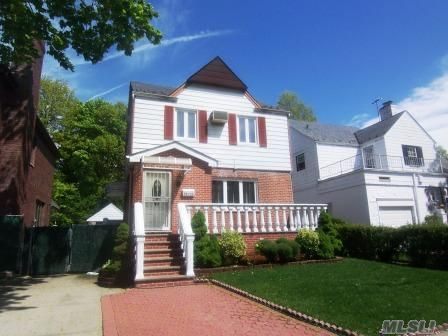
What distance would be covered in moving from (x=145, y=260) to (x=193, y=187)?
13.7ft

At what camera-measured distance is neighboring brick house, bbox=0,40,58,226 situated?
13.4 meters

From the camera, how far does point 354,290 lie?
7.50 metres

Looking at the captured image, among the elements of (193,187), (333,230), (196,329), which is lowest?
(196,329)

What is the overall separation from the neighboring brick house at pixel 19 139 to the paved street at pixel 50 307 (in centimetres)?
384

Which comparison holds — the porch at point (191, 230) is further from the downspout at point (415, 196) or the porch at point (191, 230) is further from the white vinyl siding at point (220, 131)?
the downspout at point (415, 196)

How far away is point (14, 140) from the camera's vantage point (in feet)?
45.3

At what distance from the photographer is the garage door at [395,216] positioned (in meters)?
19.6

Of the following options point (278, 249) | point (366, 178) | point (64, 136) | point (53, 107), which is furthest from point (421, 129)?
point (53, 107)

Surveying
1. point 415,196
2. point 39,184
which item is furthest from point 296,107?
point 39,184

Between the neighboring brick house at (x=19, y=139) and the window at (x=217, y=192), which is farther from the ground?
the neighboring brick house at (x=19, y=139)

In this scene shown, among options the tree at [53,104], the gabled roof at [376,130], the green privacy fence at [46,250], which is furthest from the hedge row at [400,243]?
the tree at [53,104]

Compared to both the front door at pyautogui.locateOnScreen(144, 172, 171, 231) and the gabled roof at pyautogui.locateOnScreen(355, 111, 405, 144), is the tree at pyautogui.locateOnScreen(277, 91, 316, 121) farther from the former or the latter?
the front door at pyautogui.locateOnScreen(144, 172, 171, 231)

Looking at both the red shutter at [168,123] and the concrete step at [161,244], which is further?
the red shutter at [168,123]

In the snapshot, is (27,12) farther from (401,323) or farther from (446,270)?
(446,270)
